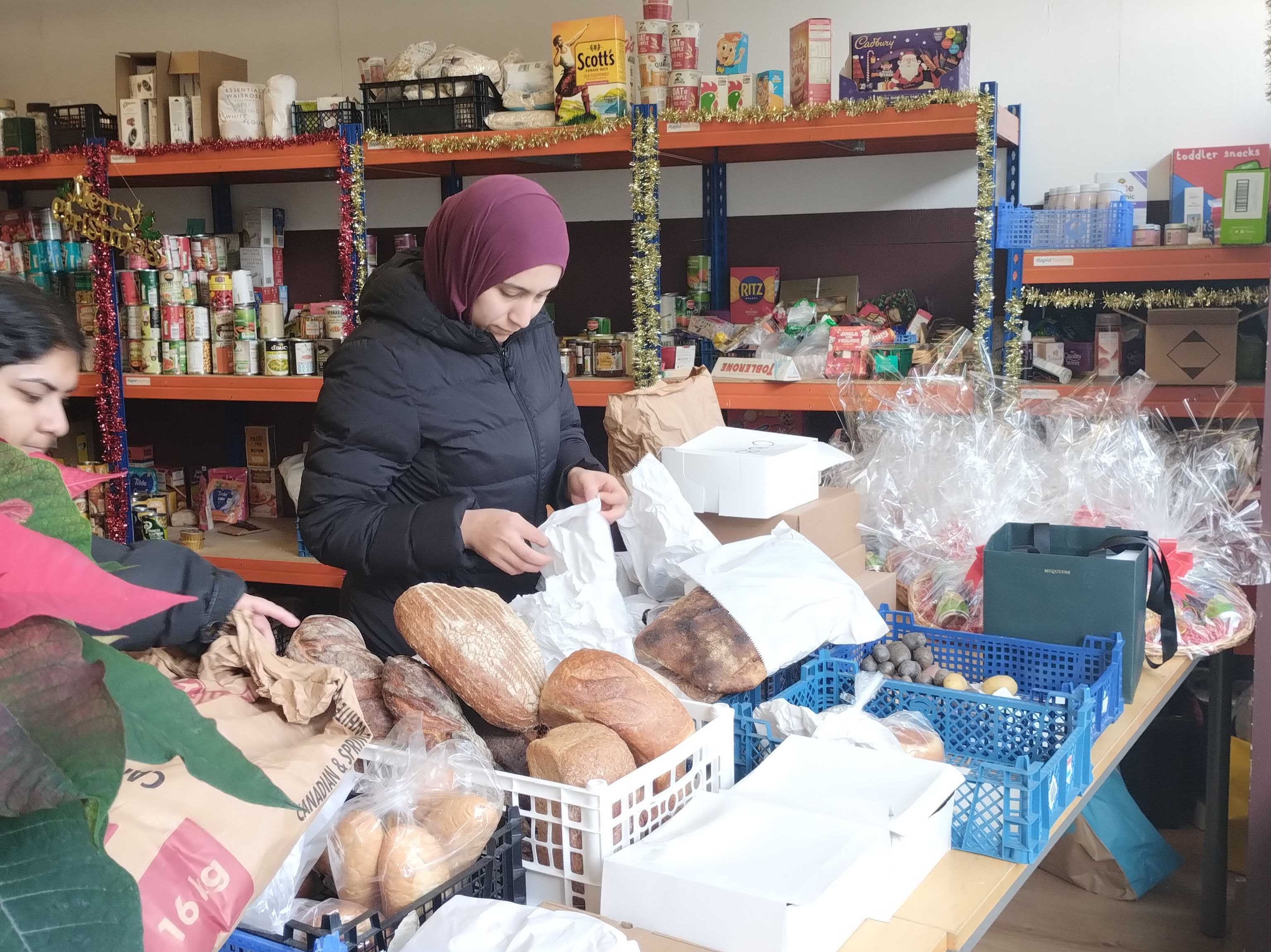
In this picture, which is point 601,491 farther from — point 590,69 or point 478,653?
point 590,69

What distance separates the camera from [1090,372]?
10.6 ft

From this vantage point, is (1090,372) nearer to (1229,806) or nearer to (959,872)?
(1229,806)

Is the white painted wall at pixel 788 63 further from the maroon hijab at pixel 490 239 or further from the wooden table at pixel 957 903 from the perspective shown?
the wooden table at pixel 957 903

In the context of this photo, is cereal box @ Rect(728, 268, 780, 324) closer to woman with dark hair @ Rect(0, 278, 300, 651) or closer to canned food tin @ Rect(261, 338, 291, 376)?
canned food tin @ Rect(261, 338, 291, 376)

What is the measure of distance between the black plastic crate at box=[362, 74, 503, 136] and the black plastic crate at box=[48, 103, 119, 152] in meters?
1.12

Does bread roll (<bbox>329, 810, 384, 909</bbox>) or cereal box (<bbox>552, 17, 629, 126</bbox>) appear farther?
cereal box (<bbox>552, 17, 629, 126</bbox>)

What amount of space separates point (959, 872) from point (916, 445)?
1.39 m

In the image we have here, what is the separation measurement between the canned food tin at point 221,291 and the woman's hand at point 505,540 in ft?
7.77

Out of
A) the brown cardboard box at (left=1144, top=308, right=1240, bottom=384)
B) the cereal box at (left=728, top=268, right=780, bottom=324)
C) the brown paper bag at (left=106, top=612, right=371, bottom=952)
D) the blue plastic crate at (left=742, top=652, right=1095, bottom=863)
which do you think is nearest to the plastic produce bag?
the brown paper bag at (left=106, top=612, right=371, bottom=952)

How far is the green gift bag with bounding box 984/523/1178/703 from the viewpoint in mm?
1774

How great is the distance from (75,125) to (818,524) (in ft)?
10.7

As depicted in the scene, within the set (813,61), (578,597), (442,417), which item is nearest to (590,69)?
(813,61)

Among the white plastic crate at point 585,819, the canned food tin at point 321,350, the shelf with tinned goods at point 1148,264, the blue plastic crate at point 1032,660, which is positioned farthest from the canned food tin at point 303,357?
the white plastic crate at point 585,819

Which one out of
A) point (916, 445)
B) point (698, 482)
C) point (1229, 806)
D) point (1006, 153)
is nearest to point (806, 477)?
point (698, 482)
